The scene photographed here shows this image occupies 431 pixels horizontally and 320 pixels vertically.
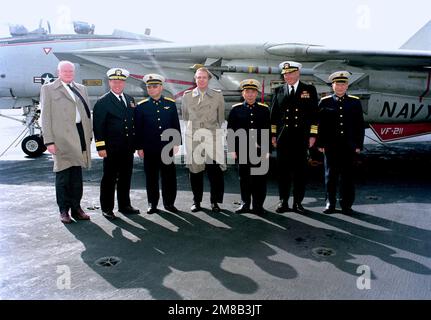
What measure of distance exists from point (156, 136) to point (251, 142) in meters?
1.19

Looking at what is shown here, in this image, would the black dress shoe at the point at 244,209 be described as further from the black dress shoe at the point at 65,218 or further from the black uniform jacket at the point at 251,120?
the black dress shoe at the point at 65,218

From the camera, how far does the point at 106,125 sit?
14.3 ft

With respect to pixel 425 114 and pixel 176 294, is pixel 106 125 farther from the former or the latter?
pixel 425 114

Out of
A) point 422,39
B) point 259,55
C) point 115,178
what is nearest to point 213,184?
point 115,178

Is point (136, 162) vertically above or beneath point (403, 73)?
beneath

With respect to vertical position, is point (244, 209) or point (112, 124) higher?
point (112, 124)

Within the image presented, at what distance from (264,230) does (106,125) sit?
7.37 ft

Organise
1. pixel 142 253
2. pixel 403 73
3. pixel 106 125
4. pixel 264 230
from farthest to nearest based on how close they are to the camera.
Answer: pixel 403 73 → pixel 106 125 → pixel 264 230 → pixel 142 253

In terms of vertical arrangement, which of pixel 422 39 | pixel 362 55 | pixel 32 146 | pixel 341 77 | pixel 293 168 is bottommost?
pixel 32 146

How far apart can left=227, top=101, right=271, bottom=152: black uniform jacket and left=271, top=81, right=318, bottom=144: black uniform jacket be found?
19 cm

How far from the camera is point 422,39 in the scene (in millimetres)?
9523

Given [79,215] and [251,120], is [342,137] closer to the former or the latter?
[251,120]

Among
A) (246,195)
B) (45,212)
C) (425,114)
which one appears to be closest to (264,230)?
(246,195)

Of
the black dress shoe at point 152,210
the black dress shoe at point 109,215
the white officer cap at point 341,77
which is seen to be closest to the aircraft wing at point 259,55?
the white officer cap at point 341,77
